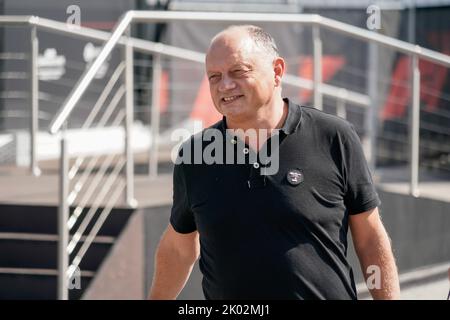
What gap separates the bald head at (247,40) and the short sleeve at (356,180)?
36 centimetres

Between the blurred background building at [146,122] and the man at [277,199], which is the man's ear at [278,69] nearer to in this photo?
the man at [277,199]

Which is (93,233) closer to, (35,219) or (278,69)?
(35,219)

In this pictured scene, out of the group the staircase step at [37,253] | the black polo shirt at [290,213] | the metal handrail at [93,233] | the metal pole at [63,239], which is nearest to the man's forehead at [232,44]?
the black polo shirt at [290,213]

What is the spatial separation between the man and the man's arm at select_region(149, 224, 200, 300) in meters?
0.18

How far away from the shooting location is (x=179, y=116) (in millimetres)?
11586

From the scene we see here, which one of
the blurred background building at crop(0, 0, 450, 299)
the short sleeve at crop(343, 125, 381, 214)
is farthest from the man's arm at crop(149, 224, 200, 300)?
the blurred background building at crop(0, 0, 450, 299)

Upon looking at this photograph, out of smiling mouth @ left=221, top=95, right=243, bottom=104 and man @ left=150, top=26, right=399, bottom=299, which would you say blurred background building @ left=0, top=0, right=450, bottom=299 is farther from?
smiling mouth @ left=221, top=95, right=243, bottom=104

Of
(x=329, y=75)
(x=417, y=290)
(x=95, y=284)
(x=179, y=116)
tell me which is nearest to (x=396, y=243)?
(x=417, y=290)

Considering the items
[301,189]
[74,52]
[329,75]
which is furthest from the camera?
[329,75]

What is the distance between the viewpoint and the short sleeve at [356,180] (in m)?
3.09

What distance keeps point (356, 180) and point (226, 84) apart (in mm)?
493

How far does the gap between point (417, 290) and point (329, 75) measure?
598cm

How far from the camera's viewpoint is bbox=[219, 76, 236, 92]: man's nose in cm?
301
